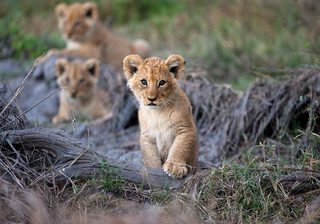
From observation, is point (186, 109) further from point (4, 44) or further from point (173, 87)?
point (4, 44)

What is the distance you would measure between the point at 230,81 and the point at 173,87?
4.87 metres

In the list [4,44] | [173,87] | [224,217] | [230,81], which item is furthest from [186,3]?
[224,217]

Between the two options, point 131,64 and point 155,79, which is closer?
point 155,79

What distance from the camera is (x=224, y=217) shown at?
625cm

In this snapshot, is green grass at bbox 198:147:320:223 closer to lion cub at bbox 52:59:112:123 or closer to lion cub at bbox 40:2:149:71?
lion cub at bbox 52:59:112:123

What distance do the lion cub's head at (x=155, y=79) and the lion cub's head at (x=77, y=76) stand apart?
547 cm

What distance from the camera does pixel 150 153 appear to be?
23.2ft

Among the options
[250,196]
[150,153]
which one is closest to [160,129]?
[150,153]

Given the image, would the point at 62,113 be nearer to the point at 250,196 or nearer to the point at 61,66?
the point at 61,66

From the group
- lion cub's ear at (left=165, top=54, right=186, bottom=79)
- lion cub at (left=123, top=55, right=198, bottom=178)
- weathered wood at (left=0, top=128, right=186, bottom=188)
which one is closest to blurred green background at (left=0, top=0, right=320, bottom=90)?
lion cub's ear at (left=165, top=54, right=186, bottom=79)

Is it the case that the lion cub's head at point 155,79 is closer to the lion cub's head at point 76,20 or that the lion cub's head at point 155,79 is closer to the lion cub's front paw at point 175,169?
the lion cub's front paw at point 175,169

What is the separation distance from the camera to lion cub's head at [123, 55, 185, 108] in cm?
699

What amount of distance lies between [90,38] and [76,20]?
0.50 meters

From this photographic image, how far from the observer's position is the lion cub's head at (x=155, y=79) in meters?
6.99
